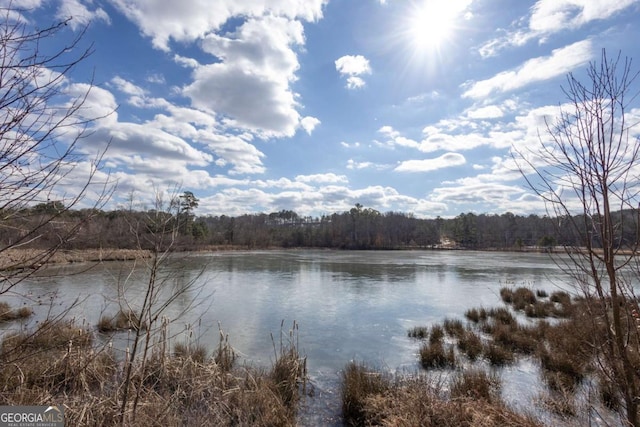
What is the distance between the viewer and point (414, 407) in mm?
4844

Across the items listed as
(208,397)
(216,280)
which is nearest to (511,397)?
(208,397)

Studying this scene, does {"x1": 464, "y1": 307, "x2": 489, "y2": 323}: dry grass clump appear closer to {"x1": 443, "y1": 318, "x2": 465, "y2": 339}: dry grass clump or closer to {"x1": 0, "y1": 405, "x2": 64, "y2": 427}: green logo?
{"x1": 443, "y1": 318, "x2": 465, "y2": 339}: dry grass clump

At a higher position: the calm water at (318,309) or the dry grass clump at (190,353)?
the dry grass clump at (190,353)

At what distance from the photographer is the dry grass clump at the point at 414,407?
4.54 metres

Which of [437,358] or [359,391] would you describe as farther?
[437,358]

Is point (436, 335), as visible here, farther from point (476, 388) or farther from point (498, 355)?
point (476, 388)

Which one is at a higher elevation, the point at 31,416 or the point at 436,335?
the point at 31,416

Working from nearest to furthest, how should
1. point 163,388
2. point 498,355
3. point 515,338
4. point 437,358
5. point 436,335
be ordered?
point 163,388 < point 437,358 < point 498,355 < point 515,338 < point 436,335

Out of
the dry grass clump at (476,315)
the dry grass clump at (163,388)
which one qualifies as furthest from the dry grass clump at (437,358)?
the dry grass clump at (476,315)

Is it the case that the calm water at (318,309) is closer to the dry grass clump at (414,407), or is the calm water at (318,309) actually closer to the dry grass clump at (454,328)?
the dry grass clump at (414,407)

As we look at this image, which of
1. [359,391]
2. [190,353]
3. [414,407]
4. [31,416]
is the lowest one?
[359,391]

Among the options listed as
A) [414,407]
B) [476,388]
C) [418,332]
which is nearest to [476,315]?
[418,332]

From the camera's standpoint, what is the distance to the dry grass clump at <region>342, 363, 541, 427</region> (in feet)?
14.9

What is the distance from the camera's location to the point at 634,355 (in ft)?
21.1
